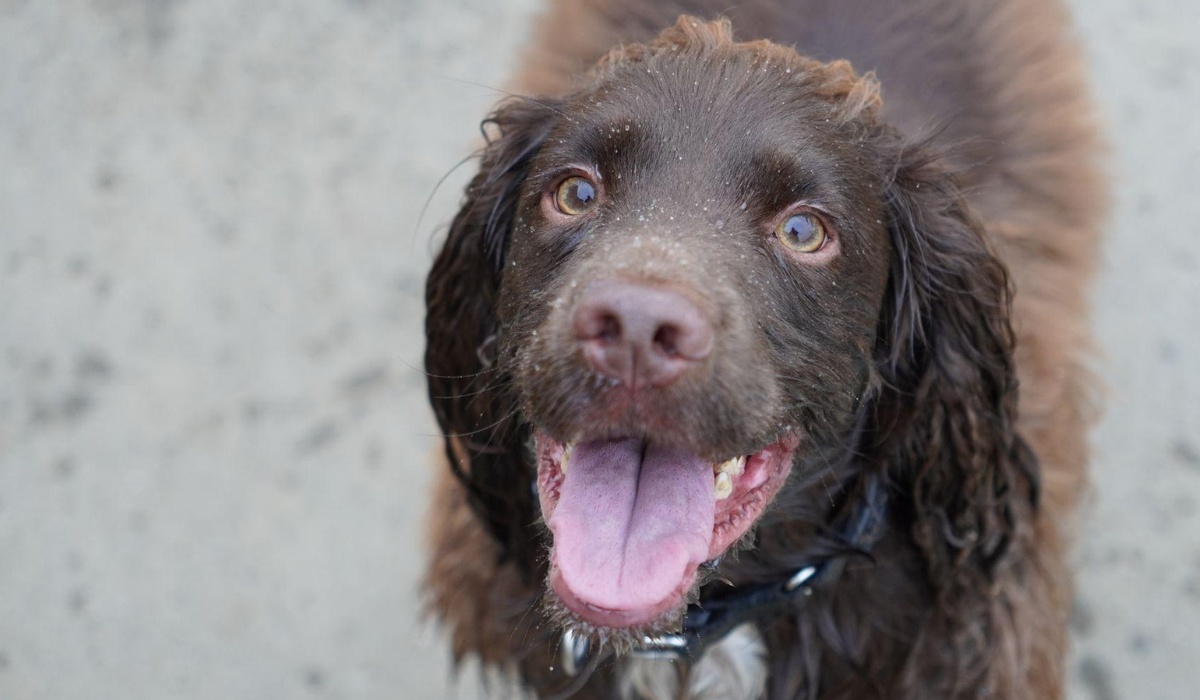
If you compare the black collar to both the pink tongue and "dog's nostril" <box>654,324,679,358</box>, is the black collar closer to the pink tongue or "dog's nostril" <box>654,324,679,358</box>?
the pink tongue

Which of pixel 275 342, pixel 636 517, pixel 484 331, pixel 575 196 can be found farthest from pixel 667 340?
pixel 275 342

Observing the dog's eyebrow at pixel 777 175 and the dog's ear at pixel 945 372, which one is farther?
the dog's ear at pixel 945 372

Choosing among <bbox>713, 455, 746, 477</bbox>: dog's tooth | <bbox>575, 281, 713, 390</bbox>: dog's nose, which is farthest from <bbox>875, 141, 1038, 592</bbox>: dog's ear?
<bbox>575, 281, 713, 390</bbox>: dog's nose

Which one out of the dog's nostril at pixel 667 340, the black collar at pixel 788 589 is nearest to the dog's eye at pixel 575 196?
the dog's nostril at pixel 667 340

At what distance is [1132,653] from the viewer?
135 inches

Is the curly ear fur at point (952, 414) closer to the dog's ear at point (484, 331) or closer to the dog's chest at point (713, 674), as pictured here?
the dog's chest at point (713, 674)

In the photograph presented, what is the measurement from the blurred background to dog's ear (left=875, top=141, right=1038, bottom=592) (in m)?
1.19

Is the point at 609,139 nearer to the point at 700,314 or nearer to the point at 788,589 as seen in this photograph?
the point at 700,314

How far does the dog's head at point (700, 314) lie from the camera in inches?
72.8

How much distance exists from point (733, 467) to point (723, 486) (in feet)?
0.13

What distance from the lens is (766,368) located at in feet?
6.39

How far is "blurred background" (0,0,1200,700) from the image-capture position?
11.4 feet

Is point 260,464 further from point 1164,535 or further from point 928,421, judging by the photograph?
point 1164,535

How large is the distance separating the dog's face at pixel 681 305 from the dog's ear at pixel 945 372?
0.09 metres
